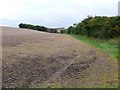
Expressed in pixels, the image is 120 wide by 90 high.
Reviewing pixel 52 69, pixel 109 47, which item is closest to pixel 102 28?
pixel 109 47

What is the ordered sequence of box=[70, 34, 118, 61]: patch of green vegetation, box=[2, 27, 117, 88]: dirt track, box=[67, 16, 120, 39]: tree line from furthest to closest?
box=[67, 16, 120, 39]: tree line < box=[70, 34, 118, 61]: patch of green vegetation < box=[2, 27, 117, 88]: dirt track

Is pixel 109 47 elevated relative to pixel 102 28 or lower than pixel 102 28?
lower

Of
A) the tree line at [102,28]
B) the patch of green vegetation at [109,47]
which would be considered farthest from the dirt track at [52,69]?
the tree line at [102,28]

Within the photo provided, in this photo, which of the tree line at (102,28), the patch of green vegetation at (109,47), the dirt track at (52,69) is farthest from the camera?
the tree line at (102,28)

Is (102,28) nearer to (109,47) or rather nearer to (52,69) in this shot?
(109,47)

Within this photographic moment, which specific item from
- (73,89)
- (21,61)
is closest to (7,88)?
(73,89)

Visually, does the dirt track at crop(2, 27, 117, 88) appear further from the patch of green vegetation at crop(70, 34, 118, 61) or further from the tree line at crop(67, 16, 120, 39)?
the tree line at crop(67, 16, 120, 39)

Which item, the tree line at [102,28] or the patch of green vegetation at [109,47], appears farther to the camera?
the tree line at [102,28]

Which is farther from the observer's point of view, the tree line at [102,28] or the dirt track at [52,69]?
the tree line at [102,28]

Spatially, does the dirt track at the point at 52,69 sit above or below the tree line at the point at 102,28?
below

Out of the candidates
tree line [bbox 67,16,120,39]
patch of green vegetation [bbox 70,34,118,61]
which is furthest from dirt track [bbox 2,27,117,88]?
tree line [bbox 67,16,120,39]

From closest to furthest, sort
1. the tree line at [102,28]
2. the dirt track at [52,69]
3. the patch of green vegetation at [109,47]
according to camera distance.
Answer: the dirt track at [52,69], the patch of green vegetation at [109,47], the tree line at [102,28]

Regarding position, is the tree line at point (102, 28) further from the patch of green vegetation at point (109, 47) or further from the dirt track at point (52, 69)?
the dirt track at point (52, 69)

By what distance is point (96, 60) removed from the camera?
42.2ft
